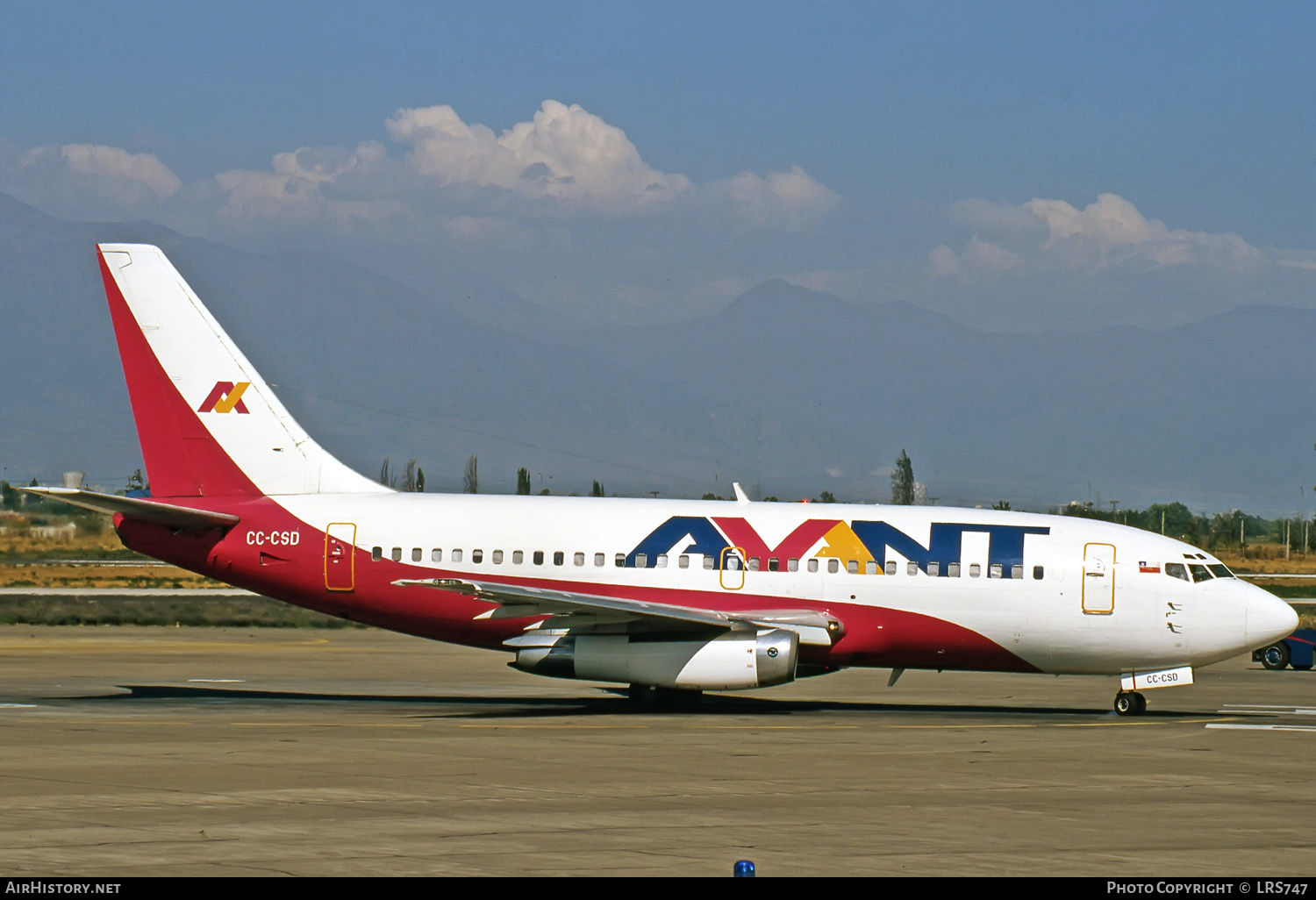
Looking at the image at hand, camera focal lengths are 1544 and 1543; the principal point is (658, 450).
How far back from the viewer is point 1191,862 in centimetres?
1430

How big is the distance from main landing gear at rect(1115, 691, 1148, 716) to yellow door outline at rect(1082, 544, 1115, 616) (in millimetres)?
1930

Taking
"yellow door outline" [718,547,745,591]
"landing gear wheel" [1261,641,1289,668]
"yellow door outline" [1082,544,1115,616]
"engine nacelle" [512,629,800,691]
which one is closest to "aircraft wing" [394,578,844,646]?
"engine nacelle" [512,629,800,691]

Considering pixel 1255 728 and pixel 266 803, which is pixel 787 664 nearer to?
pixel 1255 728

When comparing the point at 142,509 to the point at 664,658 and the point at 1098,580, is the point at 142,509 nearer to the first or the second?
the point at 664,658

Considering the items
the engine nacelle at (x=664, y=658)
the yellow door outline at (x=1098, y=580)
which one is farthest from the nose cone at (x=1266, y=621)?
the engine nacelle at (x=664, y=658)

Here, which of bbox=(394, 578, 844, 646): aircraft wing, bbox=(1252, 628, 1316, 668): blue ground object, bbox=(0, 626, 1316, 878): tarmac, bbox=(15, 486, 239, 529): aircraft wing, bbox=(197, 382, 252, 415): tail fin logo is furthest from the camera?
bbox=(1252, 628, 1316, 668): blue ground object

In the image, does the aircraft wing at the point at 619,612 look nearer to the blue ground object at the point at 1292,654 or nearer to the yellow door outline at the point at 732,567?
the yellow door outline at the point at 732,567

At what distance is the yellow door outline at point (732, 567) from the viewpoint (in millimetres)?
31188

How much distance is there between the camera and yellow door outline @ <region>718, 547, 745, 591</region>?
31.2m

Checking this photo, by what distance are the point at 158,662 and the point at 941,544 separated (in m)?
21.5

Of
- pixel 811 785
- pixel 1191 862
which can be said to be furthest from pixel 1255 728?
pixel 1191 862

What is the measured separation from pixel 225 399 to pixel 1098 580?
62.0 feet

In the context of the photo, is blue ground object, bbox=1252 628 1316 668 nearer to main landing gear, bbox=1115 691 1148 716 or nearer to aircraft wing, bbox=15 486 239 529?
main landing gear, bbox=1115 691 1148 716

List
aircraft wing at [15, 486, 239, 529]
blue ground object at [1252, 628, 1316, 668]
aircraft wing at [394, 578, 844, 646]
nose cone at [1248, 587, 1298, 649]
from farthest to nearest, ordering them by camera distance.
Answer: blue ground object at [1252, 628, 1316, 668] < nose cone at [1248, 587, 1298, 649] < aircraft wing at [15, 486, 239, 529] < aircraft wing at [394, 578, 844, 646]
